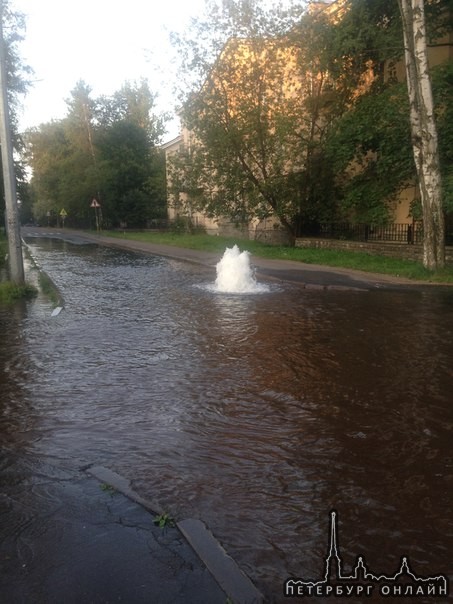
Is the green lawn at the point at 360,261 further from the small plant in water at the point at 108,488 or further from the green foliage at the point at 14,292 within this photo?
the small plant in water at the point at 108,488

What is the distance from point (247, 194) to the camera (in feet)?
91.5

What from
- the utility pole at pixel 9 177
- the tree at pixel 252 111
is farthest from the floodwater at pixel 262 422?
the tree at pixel 252 111

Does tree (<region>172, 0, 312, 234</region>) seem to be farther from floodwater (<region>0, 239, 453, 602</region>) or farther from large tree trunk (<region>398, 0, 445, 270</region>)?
floodwater (<region>0, 239, 453, 602</region>)

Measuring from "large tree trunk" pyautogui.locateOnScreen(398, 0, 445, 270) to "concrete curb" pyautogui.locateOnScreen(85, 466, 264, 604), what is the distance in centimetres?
1460

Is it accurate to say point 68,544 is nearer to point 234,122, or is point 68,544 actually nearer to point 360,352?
point 360,352

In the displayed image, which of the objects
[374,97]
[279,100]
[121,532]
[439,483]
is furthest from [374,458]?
[279,100]

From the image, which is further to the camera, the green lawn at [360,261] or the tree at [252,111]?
the tree at [252,111]

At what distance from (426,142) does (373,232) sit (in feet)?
23.1

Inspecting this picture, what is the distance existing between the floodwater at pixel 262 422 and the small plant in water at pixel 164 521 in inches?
4.0

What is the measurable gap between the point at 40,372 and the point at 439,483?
4.82 metres

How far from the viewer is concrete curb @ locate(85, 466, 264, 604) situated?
2.72 metres

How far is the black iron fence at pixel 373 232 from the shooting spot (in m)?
20.3

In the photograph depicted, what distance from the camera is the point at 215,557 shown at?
3020mm

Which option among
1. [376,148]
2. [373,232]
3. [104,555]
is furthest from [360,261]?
[104,555]
